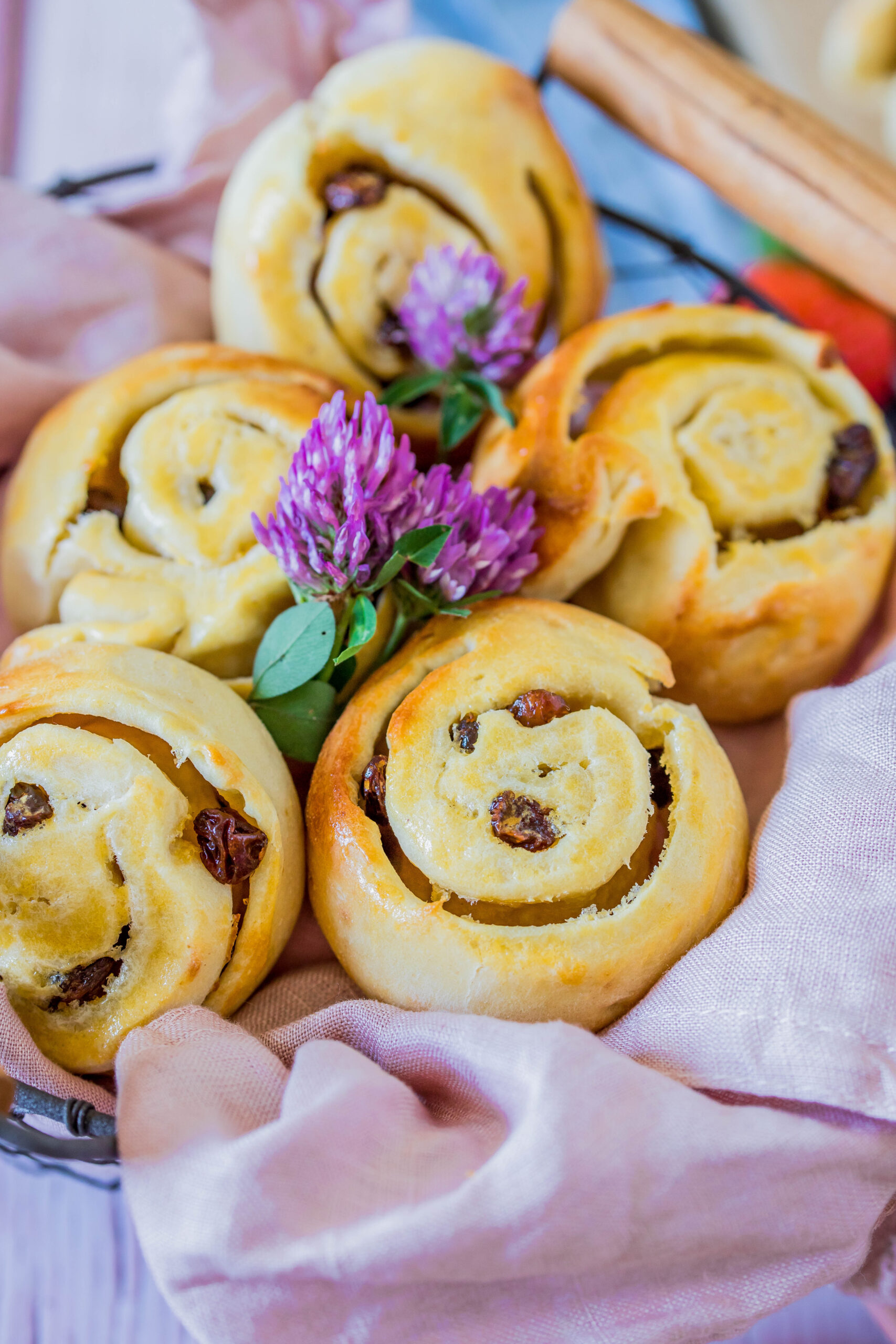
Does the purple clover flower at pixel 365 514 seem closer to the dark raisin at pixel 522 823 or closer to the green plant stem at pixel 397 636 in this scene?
the green plant stem at pixel 397 636

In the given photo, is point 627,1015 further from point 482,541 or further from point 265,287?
point 265,287

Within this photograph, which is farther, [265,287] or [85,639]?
[265,287]

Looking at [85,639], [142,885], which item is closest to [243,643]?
[85,639]

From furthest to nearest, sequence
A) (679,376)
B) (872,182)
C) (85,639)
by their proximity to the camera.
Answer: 1. (872,182)
2. (679,376)
3. (85,639)

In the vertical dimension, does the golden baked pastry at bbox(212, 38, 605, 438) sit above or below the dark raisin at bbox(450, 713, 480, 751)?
above

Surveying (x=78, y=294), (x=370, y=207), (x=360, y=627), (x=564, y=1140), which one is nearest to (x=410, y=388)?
(x=370, y=207)

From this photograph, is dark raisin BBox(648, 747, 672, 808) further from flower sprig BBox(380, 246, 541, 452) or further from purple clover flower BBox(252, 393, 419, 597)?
flower sprig BBox(380, 246, 541, 452)

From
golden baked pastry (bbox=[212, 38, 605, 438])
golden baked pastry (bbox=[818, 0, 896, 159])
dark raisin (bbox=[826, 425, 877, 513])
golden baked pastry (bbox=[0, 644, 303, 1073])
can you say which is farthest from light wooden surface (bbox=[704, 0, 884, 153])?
golden baked pastry (bbox=[0, 644, 303, 1073])
